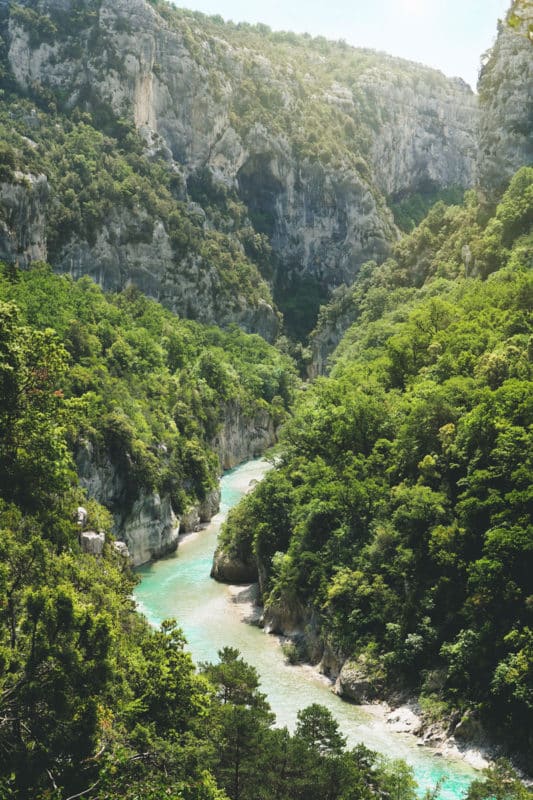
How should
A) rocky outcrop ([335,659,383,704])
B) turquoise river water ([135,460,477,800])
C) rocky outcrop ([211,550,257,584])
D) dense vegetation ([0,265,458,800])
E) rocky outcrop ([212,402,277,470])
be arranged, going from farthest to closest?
rocky outcrop ([212,402,277,470])
rocky outcrop ([211,550,257,584])
rocky outcrop ([335,659,383,704])
turquoise river water ([135,460,477,800])
dense vegetation ([0,265,458,800])

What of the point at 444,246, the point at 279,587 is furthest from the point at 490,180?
the point at 279,587

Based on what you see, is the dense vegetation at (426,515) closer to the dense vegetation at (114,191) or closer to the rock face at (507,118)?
the rock face at (507,118)

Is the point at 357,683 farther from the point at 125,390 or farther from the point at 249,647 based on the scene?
the point at 125,390

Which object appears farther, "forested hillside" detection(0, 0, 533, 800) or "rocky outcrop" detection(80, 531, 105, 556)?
"rocky outcrop" detection(80, 531, 105, 556)

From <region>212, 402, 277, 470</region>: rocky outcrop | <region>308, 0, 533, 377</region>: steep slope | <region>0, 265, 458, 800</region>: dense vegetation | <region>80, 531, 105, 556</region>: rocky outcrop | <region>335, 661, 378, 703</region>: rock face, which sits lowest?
<region>212, 402, 277, 470</region>: rocky outcrop

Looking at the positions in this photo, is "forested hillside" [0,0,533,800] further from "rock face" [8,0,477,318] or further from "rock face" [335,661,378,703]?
"rock face" [8,0,477,318]

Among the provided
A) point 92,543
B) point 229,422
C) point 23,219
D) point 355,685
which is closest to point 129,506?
point 92,543

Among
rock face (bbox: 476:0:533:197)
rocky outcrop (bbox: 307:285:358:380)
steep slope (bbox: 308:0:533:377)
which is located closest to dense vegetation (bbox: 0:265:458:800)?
steep slope (bbox: 308:0:533:377)
